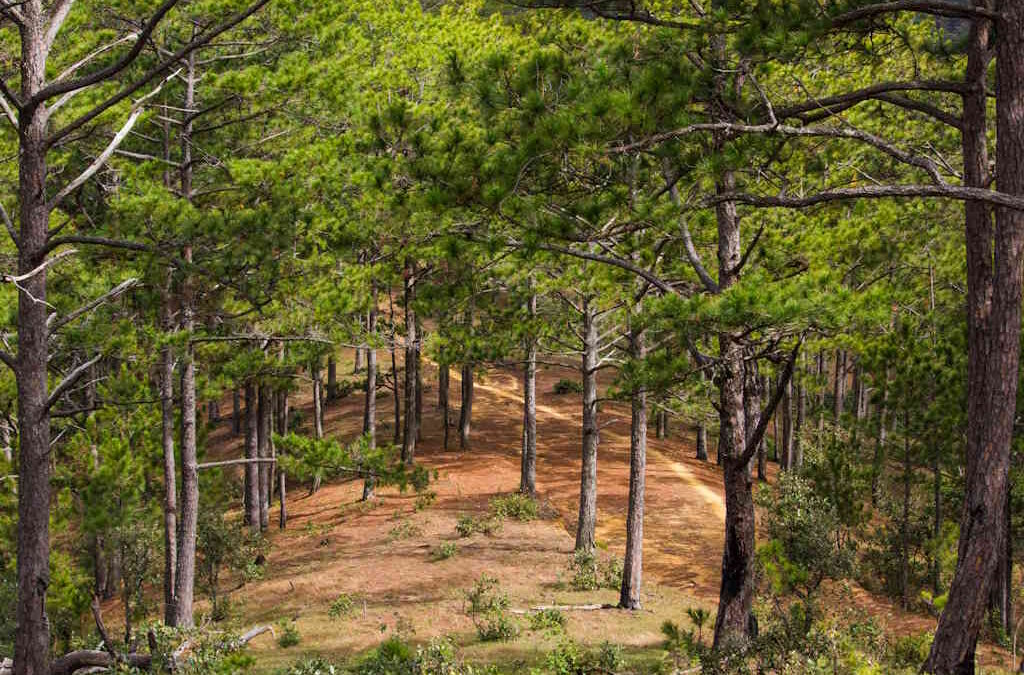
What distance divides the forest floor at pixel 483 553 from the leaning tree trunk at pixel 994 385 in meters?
5.37

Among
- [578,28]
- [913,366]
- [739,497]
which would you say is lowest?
[739,497]

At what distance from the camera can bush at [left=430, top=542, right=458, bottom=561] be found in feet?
61.9

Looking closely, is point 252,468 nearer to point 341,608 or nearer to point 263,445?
point 263,445

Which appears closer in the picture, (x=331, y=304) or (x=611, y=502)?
(x=331, y=304)

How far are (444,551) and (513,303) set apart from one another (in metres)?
6.01

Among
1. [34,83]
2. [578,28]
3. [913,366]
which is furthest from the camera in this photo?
[913,366]

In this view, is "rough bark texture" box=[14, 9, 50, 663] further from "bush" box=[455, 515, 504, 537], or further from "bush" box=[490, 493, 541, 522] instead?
"bush" box=[490, 493, 541, 522]

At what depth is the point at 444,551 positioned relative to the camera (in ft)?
62.2

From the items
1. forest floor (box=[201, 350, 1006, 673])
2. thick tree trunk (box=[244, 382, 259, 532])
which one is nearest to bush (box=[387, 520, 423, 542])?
forest floor (box=[201, 350, 1006, 673])

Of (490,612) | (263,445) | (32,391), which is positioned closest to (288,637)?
(490,612)

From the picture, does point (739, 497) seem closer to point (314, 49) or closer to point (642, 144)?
point (642, 144)

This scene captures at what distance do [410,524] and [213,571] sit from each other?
5069mm

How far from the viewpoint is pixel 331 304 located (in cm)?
1326

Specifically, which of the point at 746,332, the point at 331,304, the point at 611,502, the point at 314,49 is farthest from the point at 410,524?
the point at 746,332
